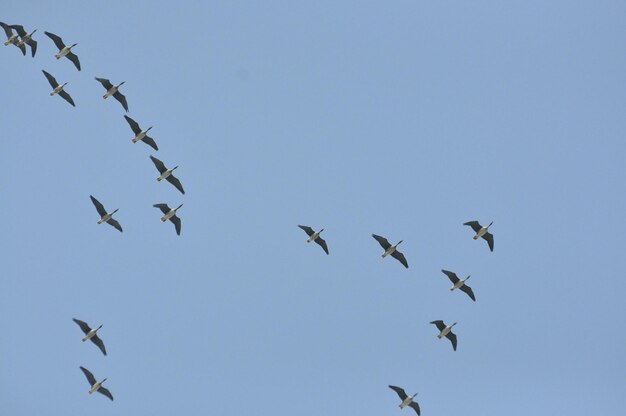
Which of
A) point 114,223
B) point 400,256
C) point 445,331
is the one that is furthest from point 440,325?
point 114,223

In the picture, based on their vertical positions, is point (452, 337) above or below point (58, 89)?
below

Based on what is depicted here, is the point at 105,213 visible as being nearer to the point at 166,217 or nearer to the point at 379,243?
the point at 166,217

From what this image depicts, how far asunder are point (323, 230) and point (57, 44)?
21.1 metres

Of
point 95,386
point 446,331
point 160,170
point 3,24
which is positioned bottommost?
point 95,386

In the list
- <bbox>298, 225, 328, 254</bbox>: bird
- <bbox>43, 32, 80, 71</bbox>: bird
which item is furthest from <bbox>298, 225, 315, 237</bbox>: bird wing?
<bbox>43, 32, 80, 71</bbox>: bird

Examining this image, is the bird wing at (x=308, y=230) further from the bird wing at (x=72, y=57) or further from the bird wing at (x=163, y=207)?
the bird wing at (x=72, y=57)

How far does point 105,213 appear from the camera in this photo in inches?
4188

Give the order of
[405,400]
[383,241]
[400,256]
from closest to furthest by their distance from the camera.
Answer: [405,400]
[383,241]
[400,256]

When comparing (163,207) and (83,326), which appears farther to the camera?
(163,207)

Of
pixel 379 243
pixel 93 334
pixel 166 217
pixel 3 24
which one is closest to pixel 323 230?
pixel 379 243

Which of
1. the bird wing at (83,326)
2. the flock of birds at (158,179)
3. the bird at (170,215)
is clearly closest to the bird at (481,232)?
the flock of birds at (158,179)

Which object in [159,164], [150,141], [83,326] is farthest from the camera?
[159,164]

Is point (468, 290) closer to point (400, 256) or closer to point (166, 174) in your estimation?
point (400, 256)

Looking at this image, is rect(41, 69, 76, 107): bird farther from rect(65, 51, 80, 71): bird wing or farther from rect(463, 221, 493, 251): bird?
rect(463, 221, 493, 251): bird
